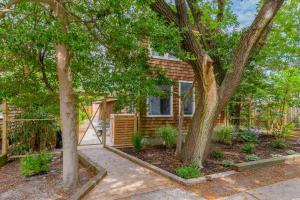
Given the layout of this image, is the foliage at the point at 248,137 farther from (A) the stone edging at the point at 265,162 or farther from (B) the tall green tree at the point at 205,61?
(B) the tall green tree at the point at 205,61

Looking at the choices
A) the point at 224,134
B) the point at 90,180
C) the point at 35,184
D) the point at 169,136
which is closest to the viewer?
the point at 90,180

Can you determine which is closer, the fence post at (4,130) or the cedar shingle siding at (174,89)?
the fence post at (4,130)

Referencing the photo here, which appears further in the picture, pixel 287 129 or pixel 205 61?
pixel 287 129

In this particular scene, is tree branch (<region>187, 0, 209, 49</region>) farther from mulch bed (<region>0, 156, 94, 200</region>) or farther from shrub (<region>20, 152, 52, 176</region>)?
shrub (<region>20, 152, 52, 176</region>)

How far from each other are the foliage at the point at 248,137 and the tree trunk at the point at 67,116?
26.2ft

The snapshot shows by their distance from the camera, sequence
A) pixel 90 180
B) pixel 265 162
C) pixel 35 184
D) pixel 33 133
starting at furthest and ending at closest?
pixel 33 133 → pixel 265 162 → pixel 35 184 → pixel 90 180

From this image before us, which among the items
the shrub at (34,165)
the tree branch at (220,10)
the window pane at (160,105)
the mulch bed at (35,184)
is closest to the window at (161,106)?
the window pane at (160,105)

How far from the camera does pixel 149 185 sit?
464 centimetres

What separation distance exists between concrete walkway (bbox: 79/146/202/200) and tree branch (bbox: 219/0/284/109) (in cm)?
261

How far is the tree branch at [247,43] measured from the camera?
5.27 m

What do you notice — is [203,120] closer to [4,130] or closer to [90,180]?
[90,180]

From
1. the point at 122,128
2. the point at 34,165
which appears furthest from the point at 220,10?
the point at 34,165

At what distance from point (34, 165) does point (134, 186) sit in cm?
249

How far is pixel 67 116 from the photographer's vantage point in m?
4.32
